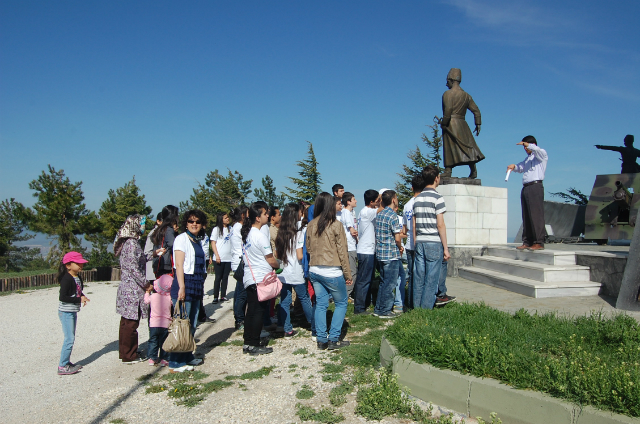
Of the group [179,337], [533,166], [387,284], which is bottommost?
[179,337]

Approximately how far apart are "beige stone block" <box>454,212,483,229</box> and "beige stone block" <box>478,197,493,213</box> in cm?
15

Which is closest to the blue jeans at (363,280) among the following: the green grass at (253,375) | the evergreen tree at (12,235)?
the green grass at (253,375)

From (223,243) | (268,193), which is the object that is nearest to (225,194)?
(268,193)

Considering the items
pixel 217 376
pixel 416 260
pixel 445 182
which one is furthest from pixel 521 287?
pixel 217 376

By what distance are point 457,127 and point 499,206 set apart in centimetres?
208

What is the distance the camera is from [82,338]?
6.98 m

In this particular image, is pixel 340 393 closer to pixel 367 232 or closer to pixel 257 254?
pixel 257 254

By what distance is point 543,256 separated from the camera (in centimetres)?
732

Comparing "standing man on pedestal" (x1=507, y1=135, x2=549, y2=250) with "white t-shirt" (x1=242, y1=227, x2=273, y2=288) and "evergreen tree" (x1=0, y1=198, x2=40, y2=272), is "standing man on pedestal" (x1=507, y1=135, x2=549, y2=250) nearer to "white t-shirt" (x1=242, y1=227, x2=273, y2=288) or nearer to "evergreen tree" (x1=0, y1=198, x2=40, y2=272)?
"white t-shirt" (x1=242, y1=227, x2=273, y2=288)

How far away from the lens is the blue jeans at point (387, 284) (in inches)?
250

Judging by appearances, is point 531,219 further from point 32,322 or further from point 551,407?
point 32,322

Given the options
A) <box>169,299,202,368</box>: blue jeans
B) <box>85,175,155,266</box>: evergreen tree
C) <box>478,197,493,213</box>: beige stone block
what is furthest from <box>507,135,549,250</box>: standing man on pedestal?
<box>85,175,155,266</box>: evergreen tree

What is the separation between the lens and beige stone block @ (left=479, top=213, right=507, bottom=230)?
977 cm

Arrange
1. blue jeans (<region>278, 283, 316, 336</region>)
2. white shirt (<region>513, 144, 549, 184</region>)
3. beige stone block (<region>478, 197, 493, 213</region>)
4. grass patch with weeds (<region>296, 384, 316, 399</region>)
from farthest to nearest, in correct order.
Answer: beige stone block (<region>478, 197, 493, 213</region>), white shirt (<region>513, 144, 549, 184</region>), blue jeans (<region>278, 283, 316, 336</region>), grass patch with weeds (<region>296, 384, 316, 399</region>)
